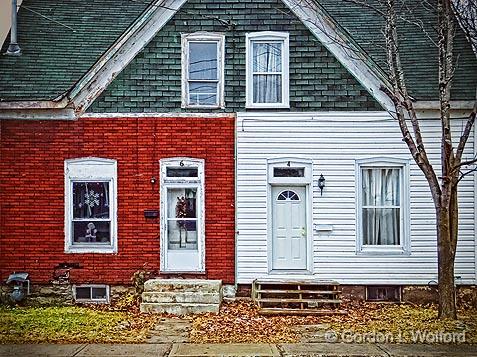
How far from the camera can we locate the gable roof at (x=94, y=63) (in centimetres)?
1521

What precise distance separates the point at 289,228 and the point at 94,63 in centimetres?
576

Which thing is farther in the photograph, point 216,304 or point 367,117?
point 367,117

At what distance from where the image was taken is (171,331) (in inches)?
500

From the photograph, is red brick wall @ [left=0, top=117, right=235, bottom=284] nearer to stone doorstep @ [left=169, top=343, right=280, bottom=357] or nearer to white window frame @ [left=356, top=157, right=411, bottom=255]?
white window frame @ [left=356, top=157, right=411, bottom=255]

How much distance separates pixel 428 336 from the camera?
12.0 meters

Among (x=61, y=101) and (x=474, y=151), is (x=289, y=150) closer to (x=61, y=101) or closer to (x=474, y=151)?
(x=474, y=151)

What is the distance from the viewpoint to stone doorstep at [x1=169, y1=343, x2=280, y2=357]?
35.6 ft

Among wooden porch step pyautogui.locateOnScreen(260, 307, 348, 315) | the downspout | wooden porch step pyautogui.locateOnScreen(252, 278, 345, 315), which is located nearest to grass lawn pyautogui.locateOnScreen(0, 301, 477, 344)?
wooden porch step pyautogui.locateOnScreen(260, 307, 348, 315)

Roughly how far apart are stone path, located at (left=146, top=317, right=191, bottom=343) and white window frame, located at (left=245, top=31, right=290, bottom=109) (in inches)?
200

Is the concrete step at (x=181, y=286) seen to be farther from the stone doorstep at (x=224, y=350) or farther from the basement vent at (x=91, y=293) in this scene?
the stone doorstep at (x=224, y=350)

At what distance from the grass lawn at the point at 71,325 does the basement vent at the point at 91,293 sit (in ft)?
1.74

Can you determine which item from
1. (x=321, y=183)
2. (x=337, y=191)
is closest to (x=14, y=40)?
(x=321, y=183)

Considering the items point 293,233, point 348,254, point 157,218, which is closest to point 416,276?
point 348,254

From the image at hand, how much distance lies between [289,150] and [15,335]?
276 inches
